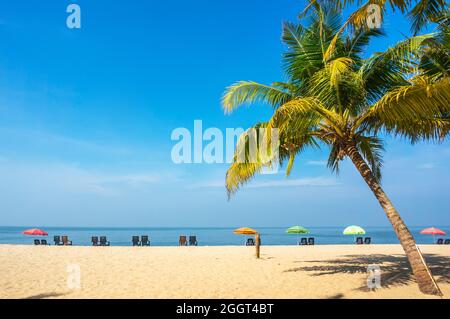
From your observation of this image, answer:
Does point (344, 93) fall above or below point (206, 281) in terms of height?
above

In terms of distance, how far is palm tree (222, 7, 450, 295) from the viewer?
7.80 metres

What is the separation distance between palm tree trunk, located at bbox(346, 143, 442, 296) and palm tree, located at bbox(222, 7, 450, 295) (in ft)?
0.06

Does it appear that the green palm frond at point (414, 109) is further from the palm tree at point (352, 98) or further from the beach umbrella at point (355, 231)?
the beach umbrella at point (355, 231)

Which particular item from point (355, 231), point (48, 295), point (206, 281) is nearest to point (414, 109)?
point (206, 281)

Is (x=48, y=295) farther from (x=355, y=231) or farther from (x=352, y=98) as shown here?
(x=355, y=231)

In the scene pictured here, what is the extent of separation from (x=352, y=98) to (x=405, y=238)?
3.82 meters

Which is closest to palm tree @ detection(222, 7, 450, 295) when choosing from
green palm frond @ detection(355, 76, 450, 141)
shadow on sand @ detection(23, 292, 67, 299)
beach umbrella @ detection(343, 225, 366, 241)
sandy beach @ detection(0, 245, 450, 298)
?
green palm frond @ detection(355, 76, 450, 141)

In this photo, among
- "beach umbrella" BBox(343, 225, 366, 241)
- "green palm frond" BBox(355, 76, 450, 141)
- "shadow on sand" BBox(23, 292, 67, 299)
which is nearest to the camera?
"green palm frond" BBox(355, 76, 450, 141)

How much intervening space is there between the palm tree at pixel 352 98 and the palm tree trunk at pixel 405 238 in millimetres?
19

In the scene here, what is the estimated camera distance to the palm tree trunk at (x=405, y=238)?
759 centimetres

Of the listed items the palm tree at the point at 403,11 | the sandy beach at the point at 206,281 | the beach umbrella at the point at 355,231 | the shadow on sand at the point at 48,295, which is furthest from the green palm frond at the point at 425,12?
the beach umbrella at the point at 355,231

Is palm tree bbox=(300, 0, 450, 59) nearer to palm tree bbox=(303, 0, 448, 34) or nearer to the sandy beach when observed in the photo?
palm tree bbox=(303, 0, 448, 34)

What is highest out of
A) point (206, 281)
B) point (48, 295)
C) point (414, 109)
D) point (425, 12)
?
point (425, 12)

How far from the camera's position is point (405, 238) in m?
7.95
